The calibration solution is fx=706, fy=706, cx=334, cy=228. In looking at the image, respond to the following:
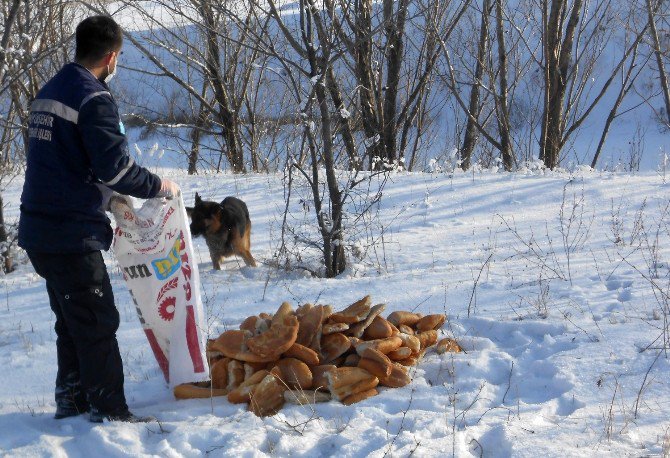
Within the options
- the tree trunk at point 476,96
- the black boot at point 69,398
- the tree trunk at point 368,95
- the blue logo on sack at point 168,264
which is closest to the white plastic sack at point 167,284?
the blue logo on sack at point 168,264

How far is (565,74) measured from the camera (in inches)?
524

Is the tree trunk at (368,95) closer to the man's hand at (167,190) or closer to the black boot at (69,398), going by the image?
the man's hand at (167,190)

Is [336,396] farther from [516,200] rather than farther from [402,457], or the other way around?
[516,200]

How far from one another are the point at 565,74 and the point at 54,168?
11.9m

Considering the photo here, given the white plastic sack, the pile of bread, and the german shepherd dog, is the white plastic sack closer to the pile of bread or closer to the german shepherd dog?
the pile of bread

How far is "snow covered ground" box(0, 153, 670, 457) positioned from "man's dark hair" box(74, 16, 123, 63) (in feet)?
5.66

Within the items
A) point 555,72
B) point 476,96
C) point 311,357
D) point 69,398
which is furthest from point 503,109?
point 69,398

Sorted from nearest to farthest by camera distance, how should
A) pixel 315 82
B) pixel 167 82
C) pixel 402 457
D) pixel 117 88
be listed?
pixel 402 457 → pixel 315 82 → pixel 117 88 → pixel 167 82

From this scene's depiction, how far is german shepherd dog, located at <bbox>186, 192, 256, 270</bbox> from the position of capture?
22.9ft

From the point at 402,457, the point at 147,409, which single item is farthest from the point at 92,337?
the point at 402,457

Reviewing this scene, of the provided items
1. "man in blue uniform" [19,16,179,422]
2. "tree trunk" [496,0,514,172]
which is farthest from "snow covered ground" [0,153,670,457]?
"tree trunk" [496,0,514,172]

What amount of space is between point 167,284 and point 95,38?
1.32 m

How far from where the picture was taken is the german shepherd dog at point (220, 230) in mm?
6980

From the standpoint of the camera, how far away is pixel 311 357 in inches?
152
